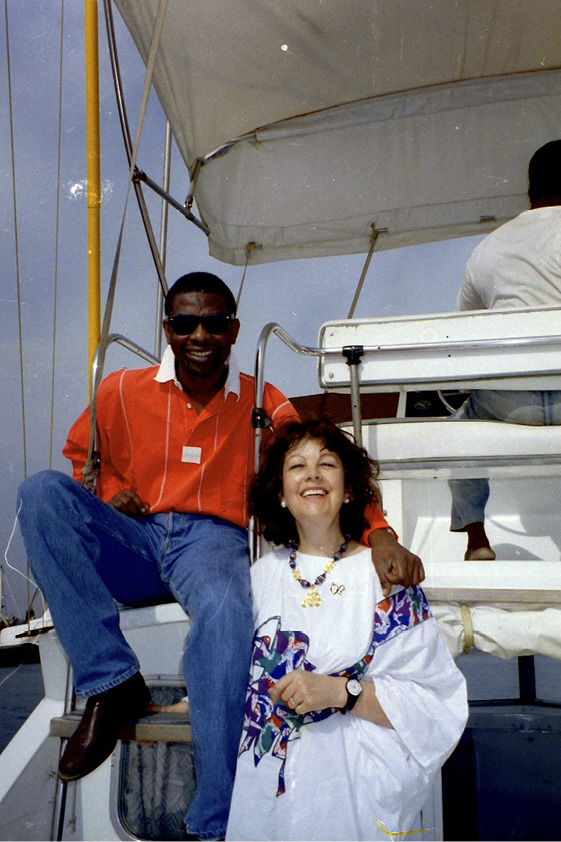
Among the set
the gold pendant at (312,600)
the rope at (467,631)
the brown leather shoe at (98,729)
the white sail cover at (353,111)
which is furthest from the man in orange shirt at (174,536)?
the white sail cover at (353,111)

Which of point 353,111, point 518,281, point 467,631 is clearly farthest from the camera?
point 353,111

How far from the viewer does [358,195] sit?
13.9ft

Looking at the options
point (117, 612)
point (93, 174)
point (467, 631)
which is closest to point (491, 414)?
point (467, 631)

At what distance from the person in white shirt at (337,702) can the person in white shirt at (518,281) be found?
0.81 metres

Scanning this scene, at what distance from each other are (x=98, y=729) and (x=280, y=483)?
0.71 meters

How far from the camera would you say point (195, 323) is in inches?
79.1

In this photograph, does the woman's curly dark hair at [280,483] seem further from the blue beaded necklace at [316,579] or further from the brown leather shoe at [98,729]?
the brown leather shoe at [98,729]

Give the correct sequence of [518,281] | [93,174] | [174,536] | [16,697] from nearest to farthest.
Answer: [174,536]
[518,281]
[93,174]
[16,697]

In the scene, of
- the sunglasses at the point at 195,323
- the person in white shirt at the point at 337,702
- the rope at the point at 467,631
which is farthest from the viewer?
the sunglasses at the point at 195,323

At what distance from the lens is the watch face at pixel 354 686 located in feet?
4.32

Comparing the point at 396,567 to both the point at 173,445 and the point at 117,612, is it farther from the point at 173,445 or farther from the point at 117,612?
the point at 173,445

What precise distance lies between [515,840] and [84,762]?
242cm

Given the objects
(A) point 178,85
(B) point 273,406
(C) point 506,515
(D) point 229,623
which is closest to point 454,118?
(A) point 178,85

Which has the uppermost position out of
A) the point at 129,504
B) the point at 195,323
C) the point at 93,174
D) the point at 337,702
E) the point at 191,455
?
the point at 93,174
